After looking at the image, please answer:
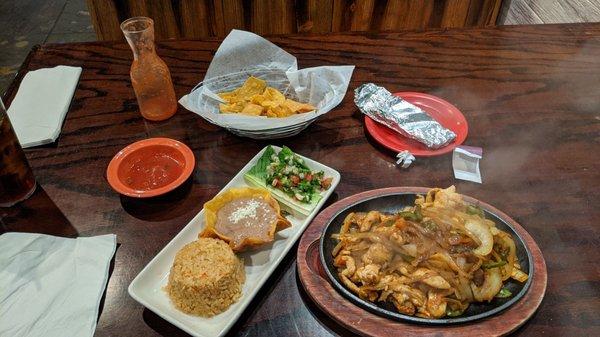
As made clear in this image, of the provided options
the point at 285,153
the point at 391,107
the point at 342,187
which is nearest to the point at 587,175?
the point at 391,107

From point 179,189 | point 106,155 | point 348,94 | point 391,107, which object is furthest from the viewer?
point 348,94

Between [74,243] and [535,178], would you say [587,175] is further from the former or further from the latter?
[74,243]

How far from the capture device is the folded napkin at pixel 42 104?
1710mm

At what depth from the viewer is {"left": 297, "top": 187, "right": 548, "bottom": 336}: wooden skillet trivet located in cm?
108

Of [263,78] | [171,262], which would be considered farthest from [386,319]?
[263,78]

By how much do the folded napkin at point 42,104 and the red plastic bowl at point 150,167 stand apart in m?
0.39

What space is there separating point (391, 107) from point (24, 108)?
1.47 meters

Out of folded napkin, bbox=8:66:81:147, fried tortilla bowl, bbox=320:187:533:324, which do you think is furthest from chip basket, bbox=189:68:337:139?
folded napkin, bbox=8:66:81:147

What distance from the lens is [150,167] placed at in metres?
1.57

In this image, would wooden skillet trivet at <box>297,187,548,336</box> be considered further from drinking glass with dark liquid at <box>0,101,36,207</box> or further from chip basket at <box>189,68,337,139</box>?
drinking glass with dark liquid at <box>0,101,36,207</box>

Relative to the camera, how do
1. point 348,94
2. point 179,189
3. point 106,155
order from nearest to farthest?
point 179,189 < point 106,155 < point 348,94

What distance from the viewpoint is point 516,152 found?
1693 millimetres

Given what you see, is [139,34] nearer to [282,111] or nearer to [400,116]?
[282,111]

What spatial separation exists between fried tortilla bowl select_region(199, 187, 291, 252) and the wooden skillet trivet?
0.38ft
